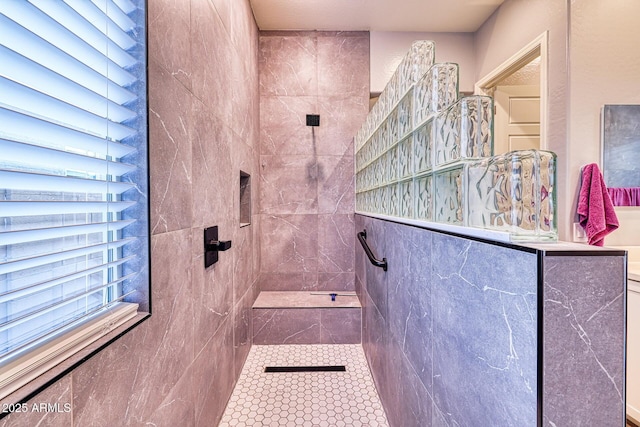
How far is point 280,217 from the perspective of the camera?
7.80 ft

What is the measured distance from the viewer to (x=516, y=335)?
0.46m

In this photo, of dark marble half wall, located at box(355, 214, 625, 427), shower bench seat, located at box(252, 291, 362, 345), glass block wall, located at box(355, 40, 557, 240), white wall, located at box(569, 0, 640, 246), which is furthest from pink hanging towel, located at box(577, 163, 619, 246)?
shower bench seat, located at box(252, 291, 362, 345)

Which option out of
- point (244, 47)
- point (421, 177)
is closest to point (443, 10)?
point (244, 47)

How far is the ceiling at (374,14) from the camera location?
78.5 inches

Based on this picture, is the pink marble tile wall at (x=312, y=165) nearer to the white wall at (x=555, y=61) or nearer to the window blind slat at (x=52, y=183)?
the white wall at (x=555, y=61)

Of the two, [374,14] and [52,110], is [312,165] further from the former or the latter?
[52,110]

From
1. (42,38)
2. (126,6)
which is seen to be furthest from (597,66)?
(42,38)

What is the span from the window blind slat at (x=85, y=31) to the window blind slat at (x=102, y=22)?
0.01 m

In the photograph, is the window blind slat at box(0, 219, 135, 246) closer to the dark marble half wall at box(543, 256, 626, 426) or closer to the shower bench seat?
the dark marble half wall at box(543, 256, 626, 426)

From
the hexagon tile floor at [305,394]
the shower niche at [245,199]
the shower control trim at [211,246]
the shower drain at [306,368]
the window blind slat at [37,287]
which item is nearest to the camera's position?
the window blind slat at [37,287]

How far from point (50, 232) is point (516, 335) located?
2.60 feet

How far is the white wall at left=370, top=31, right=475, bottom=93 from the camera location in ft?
7.69

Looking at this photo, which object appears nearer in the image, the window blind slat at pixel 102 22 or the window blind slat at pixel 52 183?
the window blind slat at pixel 52 183

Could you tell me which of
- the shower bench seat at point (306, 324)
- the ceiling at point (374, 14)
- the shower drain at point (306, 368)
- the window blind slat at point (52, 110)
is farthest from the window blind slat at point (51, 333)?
the ceiling at point (374, 14)
